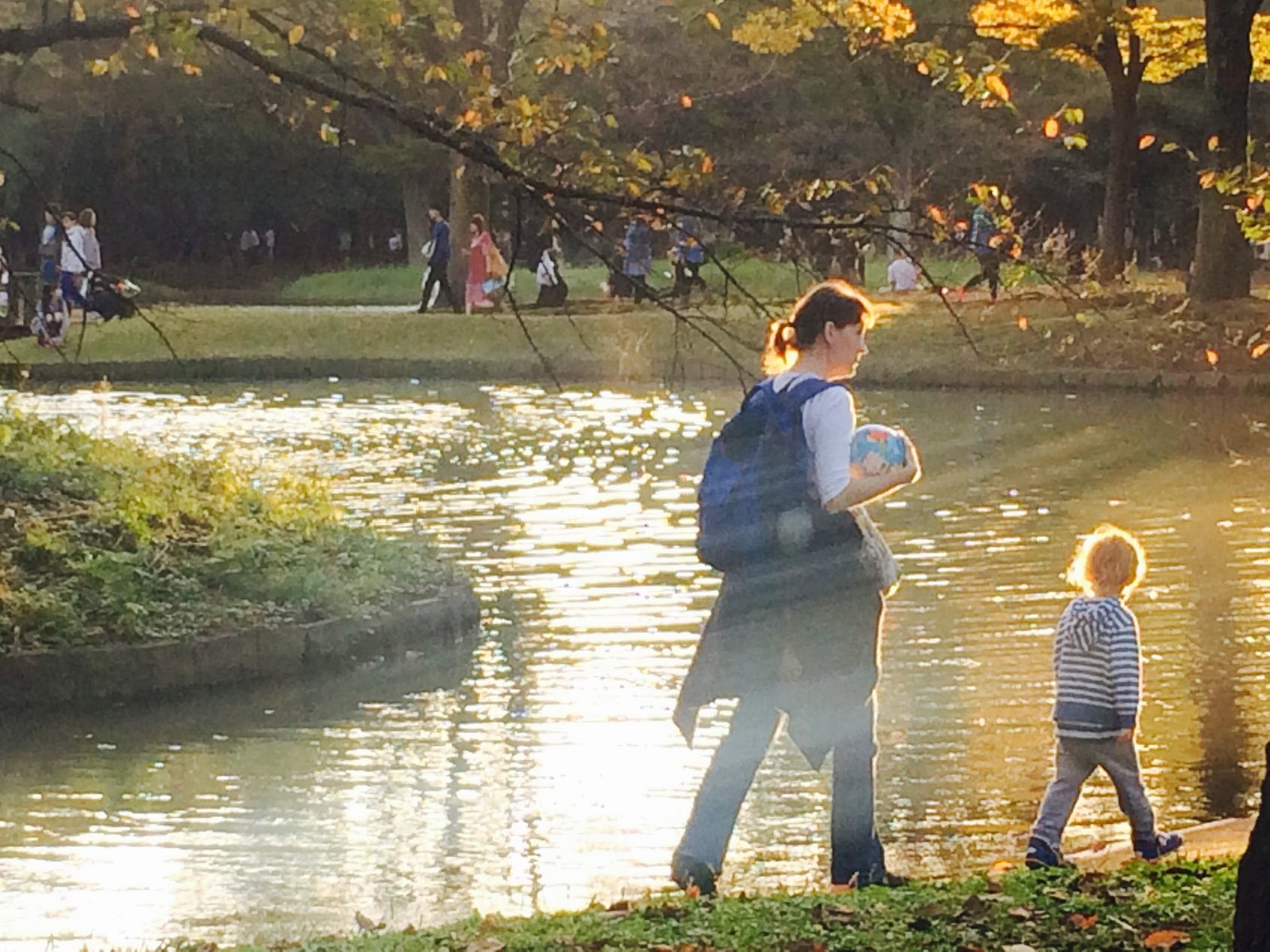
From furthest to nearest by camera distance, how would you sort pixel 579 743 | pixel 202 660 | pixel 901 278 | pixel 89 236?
pixel 901 278 → pixel 89 236 → pixel 202 660 → pixel 579 743

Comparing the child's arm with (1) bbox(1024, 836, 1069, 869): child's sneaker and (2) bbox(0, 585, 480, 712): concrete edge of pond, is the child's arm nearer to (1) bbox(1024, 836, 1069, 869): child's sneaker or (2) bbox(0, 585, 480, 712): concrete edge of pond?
(1) bbox(1024, 836, 1069, 869): child's sneaker

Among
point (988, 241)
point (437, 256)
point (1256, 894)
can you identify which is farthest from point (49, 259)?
Result: point (1256, 894)

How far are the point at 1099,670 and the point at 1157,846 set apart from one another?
0.60m

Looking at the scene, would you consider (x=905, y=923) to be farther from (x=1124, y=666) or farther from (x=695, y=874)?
(x=1124, y=666)

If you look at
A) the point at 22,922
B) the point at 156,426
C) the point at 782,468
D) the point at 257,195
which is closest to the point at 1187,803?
the point at 782,468

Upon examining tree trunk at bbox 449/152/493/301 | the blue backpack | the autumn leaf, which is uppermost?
tree trunk at bbox 449/152/493/301

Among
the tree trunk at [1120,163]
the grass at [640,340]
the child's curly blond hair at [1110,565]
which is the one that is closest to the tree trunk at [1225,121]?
the grass at [640,340]

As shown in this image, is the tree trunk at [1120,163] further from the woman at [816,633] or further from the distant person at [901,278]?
the woman at [816,633]

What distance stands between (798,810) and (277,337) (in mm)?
23186

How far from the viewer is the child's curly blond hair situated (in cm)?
721

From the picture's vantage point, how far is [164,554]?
11227 millimetres

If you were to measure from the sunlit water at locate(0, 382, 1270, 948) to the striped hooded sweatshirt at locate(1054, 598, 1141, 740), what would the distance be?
71 cm

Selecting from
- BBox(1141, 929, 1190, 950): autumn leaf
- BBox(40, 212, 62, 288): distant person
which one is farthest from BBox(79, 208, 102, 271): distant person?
BBox(1141, 929, 1190, 950): autumn leaf

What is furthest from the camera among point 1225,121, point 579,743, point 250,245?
point 250,245
